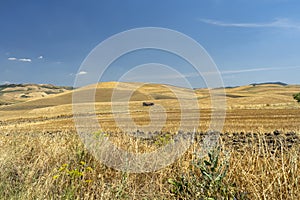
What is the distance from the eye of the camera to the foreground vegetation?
2.99m

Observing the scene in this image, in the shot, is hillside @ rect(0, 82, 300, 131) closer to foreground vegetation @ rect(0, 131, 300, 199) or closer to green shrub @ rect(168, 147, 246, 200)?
foreground vegetation @ rect(0, 131, 300, 199)

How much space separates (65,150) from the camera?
522 centimetres

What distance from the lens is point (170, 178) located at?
3.87 m

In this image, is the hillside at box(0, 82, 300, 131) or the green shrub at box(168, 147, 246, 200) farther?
the hillside at box(0, 82, 300, 131)

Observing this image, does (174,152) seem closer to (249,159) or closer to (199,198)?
(249,159)

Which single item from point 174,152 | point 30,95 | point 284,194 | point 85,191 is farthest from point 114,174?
point 30,95

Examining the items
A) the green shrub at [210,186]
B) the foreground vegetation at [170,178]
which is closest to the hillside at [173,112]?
the foreground vegetation at [170,178]

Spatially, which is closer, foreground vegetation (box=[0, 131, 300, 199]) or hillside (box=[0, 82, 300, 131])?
foreground vegetation (box=[0, 131, 300, 199])

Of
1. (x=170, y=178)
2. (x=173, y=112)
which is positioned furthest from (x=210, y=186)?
(x=173, y=112)

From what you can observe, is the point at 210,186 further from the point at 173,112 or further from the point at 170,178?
the point at 173,112

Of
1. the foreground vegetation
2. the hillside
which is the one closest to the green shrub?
the foreground vegetation

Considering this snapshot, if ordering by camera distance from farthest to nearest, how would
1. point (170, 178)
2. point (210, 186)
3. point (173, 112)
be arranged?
1. point (173, 112)
2. point (170, 178)
3. point (210, 186)

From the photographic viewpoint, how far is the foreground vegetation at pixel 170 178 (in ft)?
9.80

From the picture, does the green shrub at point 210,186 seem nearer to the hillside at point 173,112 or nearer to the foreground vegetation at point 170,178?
the foreground vegetation at point 170,178
